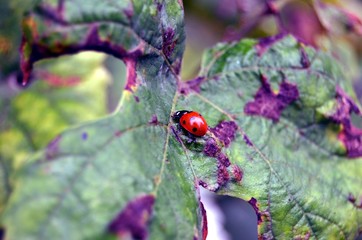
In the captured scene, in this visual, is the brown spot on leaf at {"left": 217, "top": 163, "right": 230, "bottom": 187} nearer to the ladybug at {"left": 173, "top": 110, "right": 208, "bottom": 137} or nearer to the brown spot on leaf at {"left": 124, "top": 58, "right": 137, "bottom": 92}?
the ladybug at {"left": 173, "top": 110, "right": 208, "bottom": 137}

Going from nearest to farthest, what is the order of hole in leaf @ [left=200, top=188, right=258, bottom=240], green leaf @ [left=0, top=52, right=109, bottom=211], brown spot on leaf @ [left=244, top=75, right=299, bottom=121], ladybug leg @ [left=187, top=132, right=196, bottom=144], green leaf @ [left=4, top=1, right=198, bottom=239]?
green leaf @ [left=4, top=1, right=198, bottom=239] < ladybug leg @ [left=187, top=132, right=196, bottom=144] < brown spot on leaf @ [left=244, top=75, right=299, bottom=121] < green leaf @ [left=0, top=52, right=109, bottom=211] < hole in leaf @ [left=200, top=188, right=258, bottom=240]

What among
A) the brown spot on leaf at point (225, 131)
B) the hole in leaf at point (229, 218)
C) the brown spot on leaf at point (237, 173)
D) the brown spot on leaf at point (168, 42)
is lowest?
the hole in leaf at point (229, 218)

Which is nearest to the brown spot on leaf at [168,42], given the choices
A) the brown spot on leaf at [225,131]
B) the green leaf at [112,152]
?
the green leaf at [112,152]

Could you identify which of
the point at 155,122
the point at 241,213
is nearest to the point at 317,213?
the point at 155,122

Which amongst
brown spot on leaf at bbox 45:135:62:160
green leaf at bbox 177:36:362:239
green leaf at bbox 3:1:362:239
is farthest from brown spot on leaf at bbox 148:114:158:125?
brown spot on leaf at bbox 45:135:62:160

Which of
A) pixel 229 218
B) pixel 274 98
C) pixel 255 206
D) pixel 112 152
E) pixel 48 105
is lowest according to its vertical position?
pixel 229 218

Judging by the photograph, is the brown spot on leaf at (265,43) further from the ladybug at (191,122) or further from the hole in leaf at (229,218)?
the hole in leaf at (229,218)

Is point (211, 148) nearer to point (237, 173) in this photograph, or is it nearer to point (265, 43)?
point (237, 173)

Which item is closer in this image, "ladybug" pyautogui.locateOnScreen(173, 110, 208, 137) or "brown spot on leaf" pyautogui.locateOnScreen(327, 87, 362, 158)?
"ladybug" pyautogui.locateOnScreen(173, 110, 208, 137)

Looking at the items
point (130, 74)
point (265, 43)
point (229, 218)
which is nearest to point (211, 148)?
point (130, 74)
